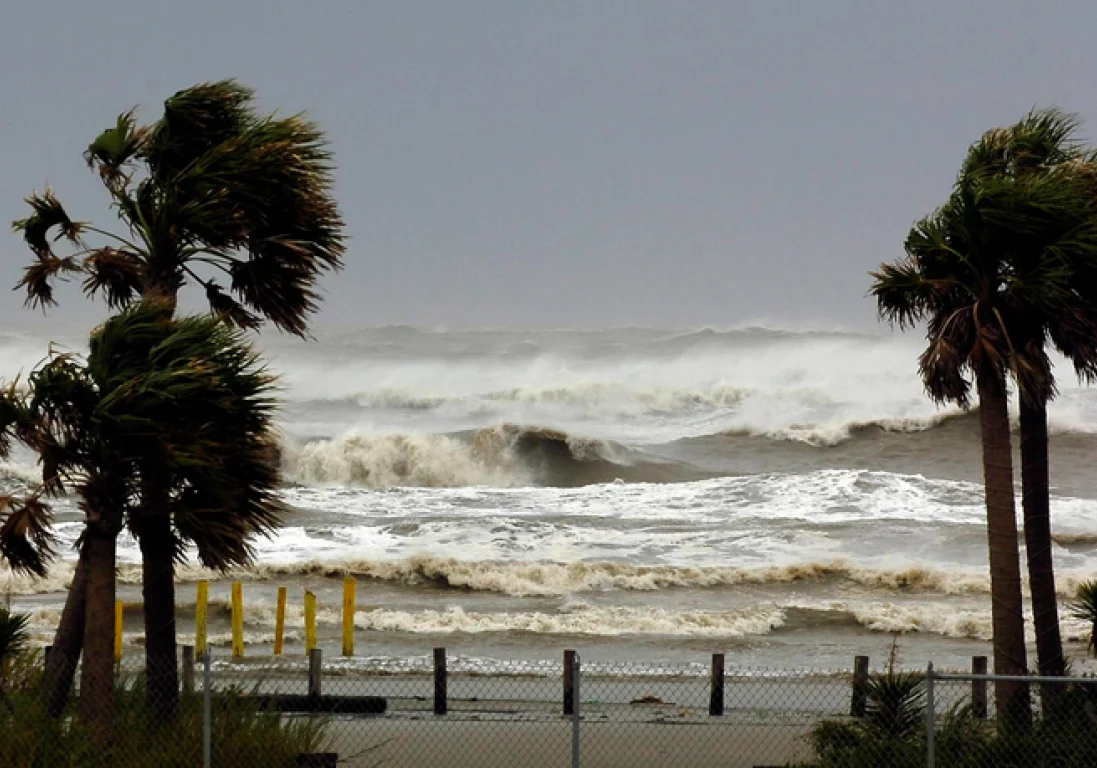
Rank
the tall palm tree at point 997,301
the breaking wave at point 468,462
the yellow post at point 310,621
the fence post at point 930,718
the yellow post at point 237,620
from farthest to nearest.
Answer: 1. the breaking wave at point 468,462
2. the yellow post at point 237,620
3. the yellow post at point 310,621
4. the tall palm tree at point 997,301
5. the fence post at point 930,718

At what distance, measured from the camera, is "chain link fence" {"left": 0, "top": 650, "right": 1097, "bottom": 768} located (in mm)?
13711

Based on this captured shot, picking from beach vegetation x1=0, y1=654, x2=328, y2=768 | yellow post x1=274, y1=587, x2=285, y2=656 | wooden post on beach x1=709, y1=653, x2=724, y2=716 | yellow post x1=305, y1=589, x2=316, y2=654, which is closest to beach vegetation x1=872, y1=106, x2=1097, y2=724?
wooden post on beach x1=709, y1=653, x2=724, y2=716

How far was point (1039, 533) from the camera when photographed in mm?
17125

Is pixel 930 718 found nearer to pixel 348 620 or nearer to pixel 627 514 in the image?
pixel 348 620

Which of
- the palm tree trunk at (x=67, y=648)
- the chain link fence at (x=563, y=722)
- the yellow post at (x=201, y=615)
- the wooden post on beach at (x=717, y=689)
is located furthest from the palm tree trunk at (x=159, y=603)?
the yellow post at (x=201, y=615)

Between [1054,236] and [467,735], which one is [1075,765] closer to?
[1054,236]

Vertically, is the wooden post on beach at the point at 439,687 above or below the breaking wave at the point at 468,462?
below

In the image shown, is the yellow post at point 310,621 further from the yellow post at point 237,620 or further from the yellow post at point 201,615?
the yellow post at point 201,615

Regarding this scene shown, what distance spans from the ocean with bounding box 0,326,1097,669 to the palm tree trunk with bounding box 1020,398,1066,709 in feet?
42.4

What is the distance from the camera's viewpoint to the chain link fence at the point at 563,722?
13.7 m

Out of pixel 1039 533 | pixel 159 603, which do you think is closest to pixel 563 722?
pixel 159 603

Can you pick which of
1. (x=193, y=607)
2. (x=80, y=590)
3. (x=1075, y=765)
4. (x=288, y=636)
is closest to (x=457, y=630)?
(x=288, y=636)

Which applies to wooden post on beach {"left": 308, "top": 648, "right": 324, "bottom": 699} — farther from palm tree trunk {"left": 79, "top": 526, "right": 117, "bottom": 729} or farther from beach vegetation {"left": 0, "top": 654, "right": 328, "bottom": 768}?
palm tree trunk {"left": 79, "top": 526, "right": 117, "bottom": 729}

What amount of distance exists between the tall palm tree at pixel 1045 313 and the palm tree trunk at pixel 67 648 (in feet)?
31.7
